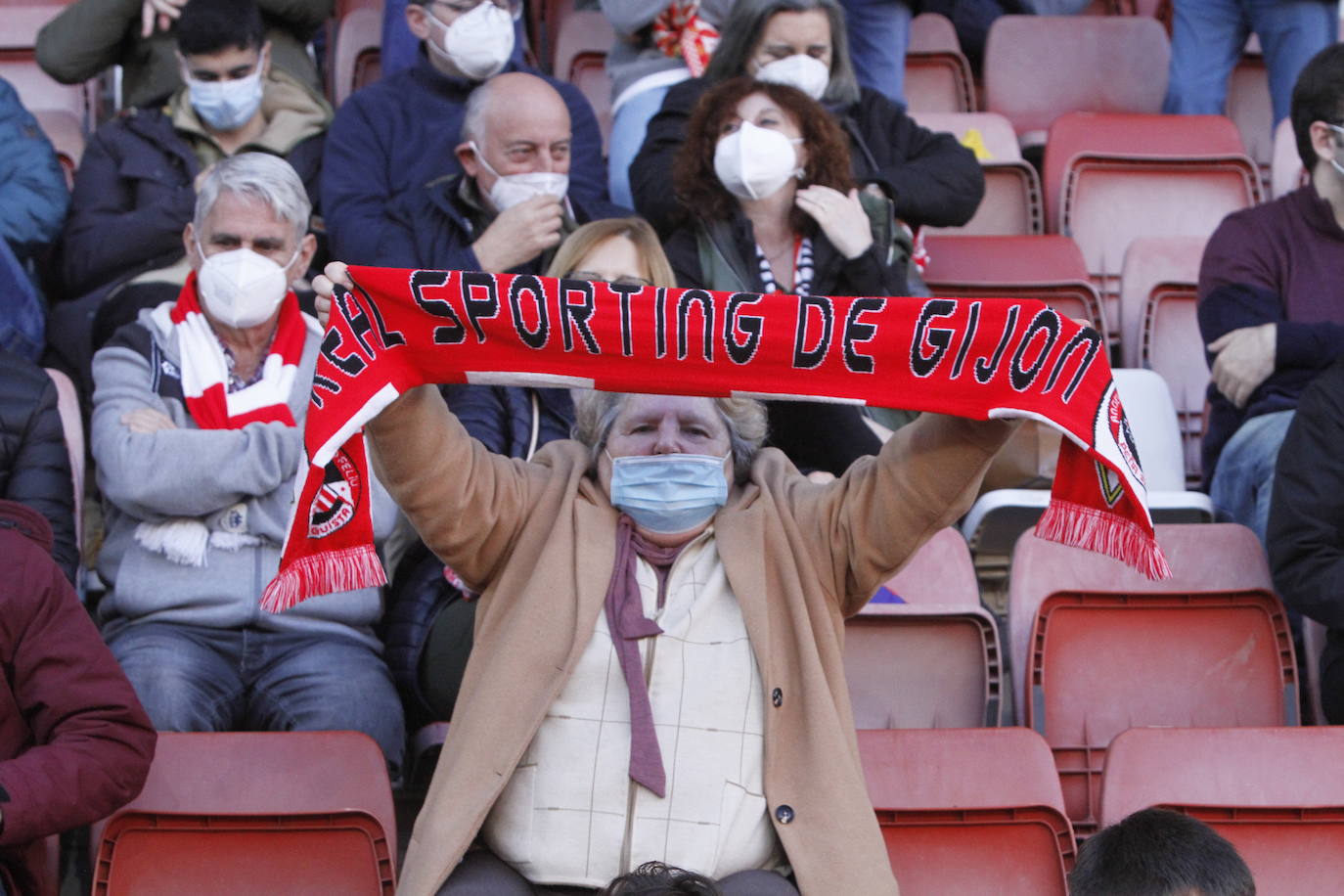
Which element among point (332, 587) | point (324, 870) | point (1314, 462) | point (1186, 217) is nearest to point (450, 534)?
point (332, 587)

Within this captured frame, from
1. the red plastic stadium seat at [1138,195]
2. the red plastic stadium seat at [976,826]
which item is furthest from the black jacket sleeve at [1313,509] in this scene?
the red plastic stadium seat at [1138,195]

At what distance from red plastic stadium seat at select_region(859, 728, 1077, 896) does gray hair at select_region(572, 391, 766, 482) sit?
581 mm

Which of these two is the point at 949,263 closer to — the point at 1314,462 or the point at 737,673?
the point at 1314,462

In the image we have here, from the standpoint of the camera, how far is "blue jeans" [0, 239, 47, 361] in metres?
4.53

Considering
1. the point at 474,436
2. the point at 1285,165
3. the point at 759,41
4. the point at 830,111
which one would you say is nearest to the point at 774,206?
the point at 830,111

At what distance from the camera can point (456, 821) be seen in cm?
286

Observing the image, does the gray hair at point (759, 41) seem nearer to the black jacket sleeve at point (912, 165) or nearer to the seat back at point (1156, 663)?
the black jacket sleeve at point (912, 165)

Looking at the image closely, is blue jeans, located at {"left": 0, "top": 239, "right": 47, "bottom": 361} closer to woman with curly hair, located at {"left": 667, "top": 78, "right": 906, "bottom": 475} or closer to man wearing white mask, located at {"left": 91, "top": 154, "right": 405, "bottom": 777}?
man wearing white mask, located at {"left": 91, "top": 154, "right": 405, "bottom": 777}

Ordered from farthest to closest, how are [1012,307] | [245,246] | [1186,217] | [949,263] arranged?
[1186,217] < [949,263] < [245,246] < [1012,307]

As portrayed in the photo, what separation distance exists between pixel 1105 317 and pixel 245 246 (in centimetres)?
250

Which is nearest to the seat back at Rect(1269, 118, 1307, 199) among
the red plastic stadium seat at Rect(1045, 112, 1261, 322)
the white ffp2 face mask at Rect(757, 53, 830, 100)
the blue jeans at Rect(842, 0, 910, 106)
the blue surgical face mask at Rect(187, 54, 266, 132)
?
the red plastic stadium seat at Rect(1045, 112, 1261, 322)

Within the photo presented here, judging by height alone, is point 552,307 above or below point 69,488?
above

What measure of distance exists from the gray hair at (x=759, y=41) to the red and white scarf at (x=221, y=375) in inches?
62.1

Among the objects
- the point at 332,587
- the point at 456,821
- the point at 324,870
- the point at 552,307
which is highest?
the point at 552,307
